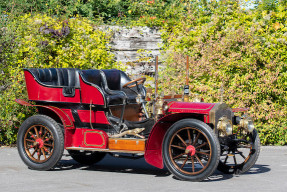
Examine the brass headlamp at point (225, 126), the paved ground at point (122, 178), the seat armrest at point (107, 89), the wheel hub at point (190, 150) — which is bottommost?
the paved ground at point (122, 178)

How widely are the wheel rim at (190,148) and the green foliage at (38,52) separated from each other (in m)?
4.28

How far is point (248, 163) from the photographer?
6.57 m

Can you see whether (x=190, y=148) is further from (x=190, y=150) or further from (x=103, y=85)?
(x=103, y=85)

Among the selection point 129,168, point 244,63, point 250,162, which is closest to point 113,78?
point 129,168

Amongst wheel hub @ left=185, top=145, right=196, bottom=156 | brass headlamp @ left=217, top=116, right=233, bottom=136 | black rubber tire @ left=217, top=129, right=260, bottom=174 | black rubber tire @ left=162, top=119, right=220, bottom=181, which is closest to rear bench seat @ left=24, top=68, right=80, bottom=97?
black rubber tire @ left=162, top=119, right=220, bottom=181

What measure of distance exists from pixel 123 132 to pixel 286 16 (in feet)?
18.3

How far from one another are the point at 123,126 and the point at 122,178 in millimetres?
821

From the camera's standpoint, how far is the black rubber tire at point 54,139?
266 inches

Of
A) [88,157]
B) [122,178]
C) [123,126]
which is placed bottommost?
[122,178]

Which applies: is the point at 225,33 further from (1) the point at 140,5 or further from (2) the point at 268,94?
(1) the point at 140,5

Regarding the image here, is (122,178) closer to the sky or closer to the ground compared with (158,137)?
closer to the ground

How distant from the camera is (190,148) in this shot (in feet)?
19.9

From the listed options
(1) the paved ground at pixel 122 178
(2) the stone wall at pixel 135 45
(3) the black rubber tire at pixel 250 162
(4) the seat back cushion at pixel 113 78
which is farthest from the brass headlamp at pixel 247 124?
(2) the stone wall at pixel 135 45

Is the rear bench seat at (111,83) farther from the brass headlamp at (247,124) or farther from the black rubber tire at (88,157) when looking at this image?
the brass headlamp at (247,124)
